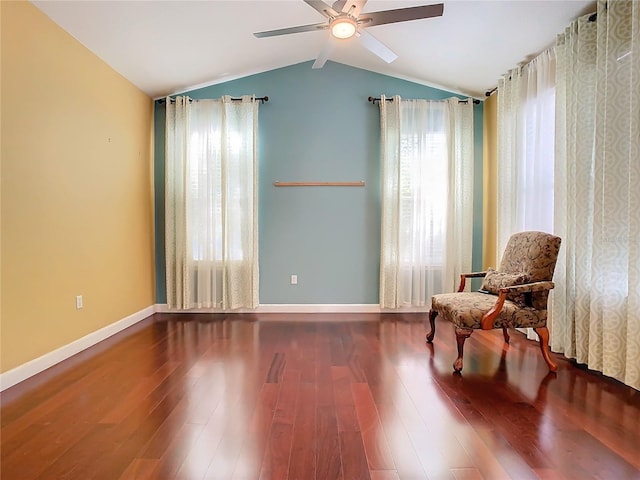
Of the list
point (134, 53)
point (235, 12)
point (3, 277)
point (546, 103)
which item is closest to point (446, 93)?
point (546, 103)

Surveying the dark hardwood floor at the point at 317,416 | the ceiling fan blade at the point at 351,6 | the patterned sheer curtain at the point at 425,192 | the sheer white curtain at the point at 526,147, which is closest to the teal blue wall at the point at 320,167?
the patterned sheer curtain at the point at 425,192

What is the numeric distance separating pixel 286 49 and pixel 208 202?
1948 mm

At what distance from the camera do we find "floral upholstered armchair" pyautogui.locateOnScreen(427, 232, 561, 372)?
8.41 ft

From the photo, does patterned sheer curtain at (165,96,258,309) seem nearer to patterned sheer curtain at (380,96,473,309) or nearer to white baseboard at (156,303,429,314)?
white baseboard at (156,303,429,314)

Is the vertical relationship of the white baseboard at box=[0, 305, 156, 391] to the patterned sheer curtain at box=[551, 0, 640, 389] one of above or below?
below

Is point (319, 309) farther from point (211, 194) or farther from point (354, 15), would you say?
point (354, 15)

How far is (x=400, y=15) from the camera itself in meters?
2.31

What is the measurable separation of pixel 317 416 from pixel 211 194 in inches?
120

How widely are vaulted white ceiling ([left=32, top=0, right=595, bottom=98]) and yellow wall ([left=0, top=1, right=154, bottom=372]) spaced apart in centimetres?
27

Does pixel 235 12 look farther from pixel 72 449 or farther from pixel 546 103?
pixel 72 449

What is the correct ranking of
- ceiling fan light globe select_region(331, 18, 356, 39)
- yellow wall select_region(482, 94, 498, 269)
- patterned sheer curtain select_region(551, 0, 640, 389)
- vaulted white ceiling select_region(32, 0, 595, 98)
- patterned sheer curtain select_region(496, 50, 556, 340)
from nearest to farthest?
patterned sheer curtain select_region(551, 0, 640, 389), ceiling fan light globe select_region(331, 18, 356, 39), vaulted white ceiling select_region(32, 0, 595, 98), patterned sheer curtain select_region(496, 50, 556, 340), yellow wall select_region(482, 94, 498, 269)

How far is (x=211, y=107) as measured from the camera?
429cm

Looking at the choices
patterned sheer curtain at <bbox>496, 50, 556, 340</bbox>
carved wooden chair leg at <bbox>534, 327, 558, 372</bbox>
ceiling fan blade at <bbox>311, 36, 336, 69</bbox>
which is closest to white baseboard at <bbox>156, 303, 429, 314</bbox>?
patterned sheer curtain at <bbox>496, 50, 556, 340</bbox>

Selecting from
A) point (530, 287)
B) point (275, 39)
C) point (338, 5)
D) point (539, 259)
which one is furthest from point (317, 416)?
point (275, 39)
